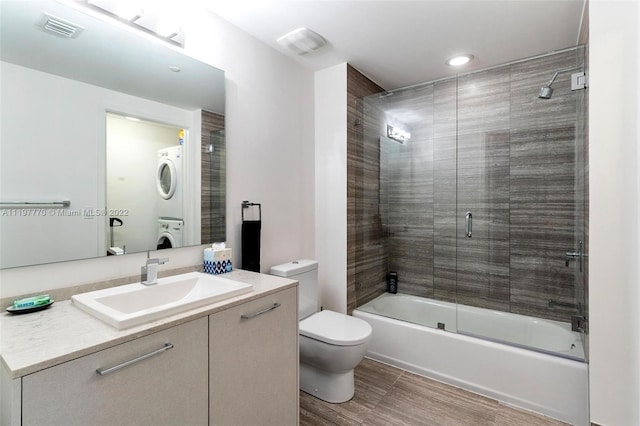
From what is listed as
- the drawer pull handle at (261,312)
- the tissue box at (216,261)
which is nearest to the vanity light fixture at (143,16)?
the tissue box at (216,261)

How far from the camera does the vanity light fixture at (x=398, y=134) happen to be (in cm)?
308

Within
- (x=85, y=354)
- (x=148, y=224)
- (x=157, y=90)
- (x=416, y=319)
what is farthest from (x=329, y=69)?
(x=85, y=354)

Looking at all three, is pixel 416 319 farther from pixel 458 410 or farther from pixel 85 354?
pixel 85 354

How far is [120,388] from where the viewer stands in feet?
3.09

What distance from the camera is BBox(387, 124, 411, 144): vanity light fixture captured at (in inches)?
121

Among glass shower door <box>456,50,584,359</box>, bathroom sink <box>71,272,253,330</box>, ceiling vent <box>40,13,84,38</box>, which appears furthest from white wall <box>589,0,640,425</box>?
ceiling vent <box>40,13,84,38</box>

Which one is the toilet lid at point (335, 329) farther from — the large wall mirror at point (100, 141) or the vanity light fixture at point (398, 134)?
the vanity light fixture at point (398, 134)

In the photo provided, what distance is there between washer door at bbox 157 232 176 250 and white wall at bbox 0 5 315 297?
4 cm

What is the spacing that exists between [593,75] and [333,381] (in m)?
2.27

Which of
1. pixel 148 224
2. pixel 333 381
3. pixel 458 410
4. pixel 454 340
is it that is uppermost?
pixel 148 224

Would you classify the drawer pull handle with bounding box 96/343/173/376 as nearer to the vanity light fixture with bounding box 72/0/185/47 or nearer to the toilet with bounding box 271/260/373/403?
the toilet with bounding box 271/260/373/403

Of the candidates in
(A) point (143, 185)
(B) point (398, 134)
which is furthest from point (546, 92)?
(A) point (143, 185)

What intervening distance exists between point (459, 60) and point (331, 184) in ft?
4.81

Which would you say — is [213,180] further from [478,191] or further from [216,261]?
[478,191]
